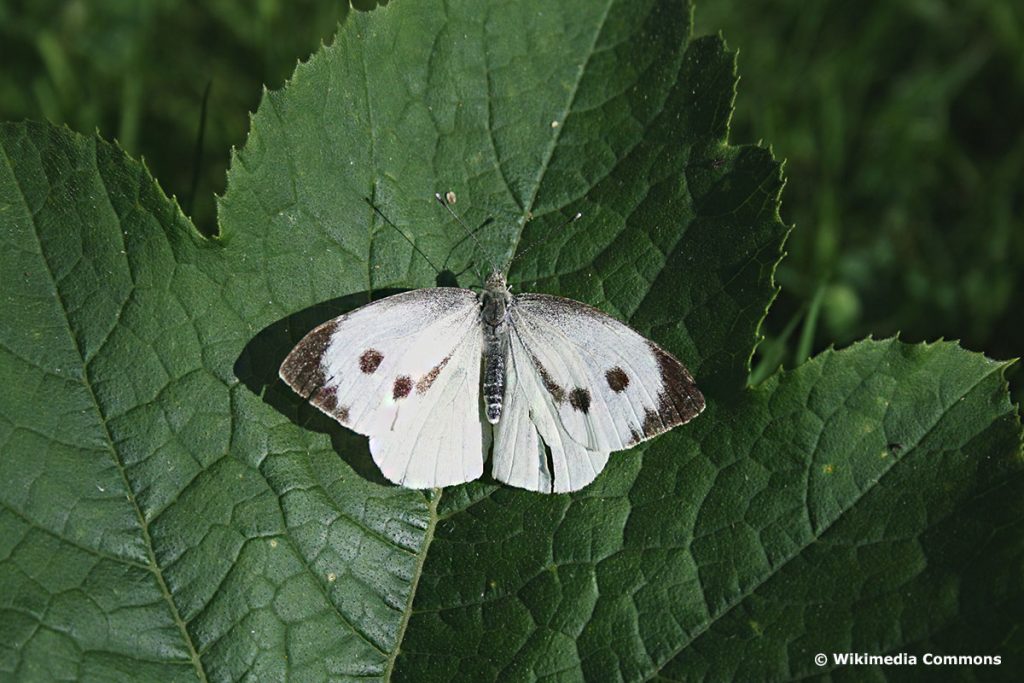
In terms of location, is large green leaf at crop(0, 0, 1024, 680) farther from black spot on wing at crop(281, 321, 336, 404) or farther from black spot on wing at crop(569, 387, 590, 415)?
black spot on wing at crop(569, 387, 590, 415)

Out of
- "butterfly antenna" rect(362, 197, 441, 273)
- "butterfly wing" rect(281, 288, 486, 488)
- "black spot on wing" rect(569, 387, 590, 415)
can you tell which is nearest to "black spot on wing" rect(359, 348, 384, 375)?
"butterfly wing" rect(281, 288, 486, 488)

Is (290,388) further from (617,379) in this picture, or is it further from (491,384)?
(617,379)

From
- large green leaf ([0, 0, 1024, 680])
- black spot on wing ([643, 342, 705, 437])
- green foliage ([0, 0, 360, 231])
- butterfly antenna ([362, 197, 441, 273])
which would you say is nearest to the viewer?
large green leaf ([0, 0, 1024, 680])

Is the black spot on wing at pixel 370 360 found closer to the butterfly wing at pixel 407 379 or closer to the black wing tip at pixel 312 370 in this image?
the butterfly wing at pixel 407 379

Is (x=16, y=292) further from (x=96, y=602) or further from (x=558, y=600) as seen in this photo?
(x=558, y=600)

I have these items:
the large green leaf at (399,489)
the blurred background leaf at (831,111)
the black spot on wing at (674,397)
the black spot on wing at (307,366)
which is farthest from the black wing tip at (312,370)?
the blurred background leaf at (831,111)

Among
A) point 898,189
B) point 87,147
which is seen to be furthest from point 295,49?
point 898,189
